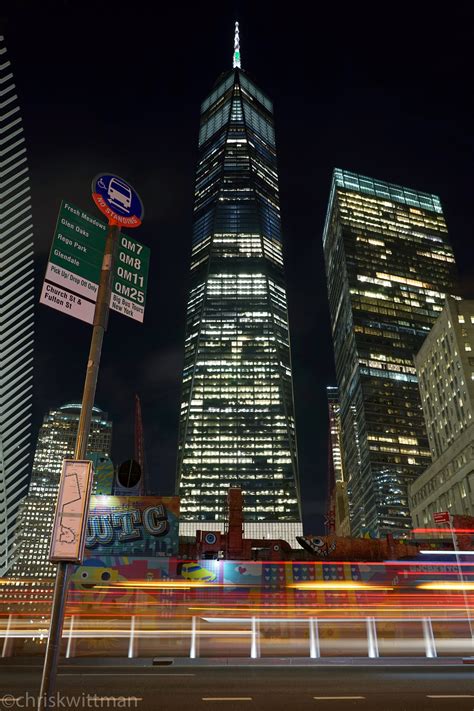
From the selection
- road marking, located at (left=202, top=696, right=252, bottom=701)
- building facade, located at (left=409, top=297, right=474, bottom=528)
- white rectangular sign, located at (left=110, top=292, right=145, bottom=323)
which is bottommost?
road marking, located at (left=202, top=696, right=252, bottom=701)

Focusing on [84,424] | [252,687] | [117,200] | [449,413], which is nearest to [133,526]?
[252,687]

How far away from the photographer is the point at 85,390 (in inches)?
294

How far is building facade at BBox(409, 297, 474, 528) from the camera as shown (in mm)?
101375

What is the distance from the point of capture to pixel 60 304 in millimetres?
7879

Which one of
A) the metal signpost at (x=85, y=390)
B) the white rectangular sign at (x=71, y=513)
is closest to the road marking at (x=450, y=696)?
the metal signpost at (x=85, y=390)

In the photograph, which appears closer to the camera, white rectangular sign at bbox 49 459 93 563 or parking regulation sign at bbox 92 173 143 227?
white rectangular sign at bbox 49 459 93 563

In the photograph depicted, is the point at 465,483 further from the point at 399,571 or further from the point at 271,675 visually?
the point at 271,675

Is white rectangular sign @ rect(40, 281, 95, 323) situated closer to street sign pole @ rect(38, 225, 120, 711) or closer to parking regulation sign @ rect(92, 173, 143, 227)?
street sign pole @ rect(38, 225, 120, 711)

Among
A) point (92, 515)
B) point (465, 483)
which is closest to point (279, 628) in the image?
point (92, 515)

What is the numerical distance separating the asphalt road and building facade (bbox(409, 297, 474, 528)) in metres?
90.2

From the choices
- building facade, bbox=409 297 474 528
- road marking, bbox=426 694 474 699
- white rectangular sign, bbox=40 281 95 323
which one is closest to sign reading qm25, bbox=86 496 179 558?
road marking, bbox=426 694 474 699

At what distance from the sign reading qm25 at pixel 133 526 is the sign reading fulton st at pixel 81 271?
4823 cm

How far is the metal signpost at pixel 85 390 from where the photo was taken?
19.0 ft

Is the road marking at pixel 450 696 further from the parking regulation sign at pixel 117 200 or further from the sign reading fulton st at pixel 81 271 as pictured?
the parking regulation sign at pixel 117 200
